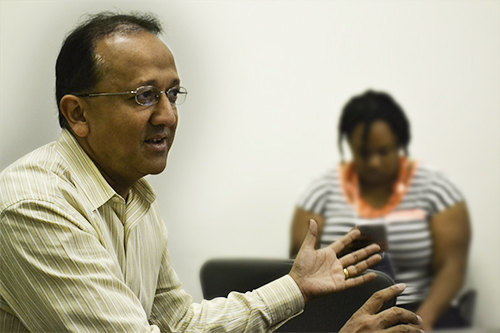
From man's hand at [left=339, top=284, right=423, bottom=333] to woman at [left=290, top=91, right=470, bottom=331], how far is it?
167 millimetres

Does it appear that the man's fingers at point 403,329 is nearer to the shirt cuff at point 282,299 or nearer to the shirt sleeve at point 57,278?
the shirt cuff at point 282,299

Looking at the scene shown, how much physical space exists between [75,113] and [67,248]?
0.33 metres

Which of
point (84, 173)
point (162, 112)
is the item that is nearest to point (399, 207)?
point (162, 112)

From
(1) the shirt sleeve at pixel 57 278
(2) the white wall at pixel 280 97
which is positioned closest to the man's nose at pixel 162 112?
(1) the shirt sleeve at pixel 57 278

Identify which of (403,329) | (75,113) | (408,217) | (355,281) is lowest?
(403,329)

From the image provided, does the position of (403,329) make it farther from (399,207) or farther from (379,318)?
(399,207)

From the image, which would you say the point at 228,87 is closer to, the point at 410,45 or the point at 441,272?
the point at 410,45

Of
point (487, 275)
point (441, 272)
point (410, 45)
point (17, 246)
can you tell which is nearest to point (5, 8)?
point (17, 246)

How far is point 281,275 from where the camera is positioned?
1634mm

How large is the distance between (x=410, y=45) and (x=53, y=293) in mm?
1127

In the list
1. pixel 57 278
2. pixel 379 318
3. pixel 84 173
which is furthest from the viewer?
pixel 379 318

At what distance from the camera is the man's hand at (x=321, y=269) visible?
1403 millimetres

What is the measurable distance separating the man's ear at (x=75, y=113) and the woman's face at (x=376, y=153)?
730 mm

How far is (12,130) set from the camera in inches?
68.6
